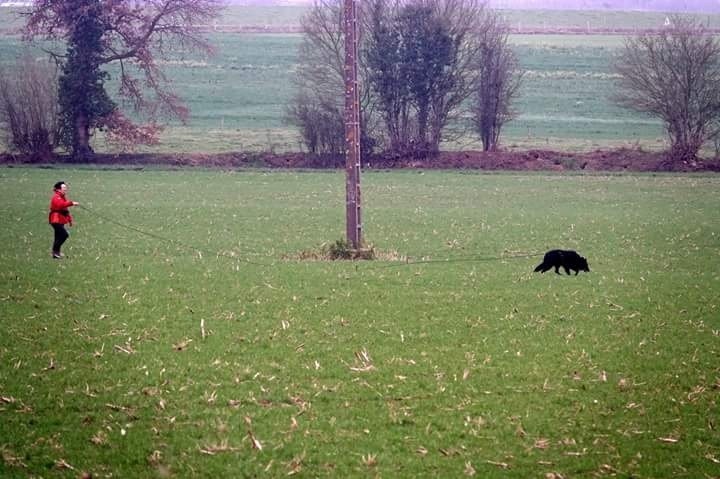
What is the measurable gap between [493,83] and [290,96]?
82.8 ft

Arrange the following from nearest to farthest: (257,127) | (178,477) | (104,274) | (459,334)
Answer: (178,477) → (459,334) → (104,274) → (257,127)

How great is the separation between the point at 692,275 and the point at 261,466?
12.5m

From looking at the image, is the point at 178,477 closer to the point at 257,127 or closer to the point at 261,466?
the point at 261,466

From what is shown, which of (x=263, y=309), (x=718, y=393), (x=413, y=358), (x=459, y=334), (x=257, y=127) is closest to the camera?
(x=718, y=393)

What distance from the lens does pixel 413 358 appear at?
439 inches

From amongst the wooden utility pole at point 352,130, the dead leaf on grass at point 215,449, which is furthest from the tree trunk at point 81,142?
the dead leaf on grass at point 215,449

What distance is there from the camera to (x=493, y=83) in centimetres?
5294

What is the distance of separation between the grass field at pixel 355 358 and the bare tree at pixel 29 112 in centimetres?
2657

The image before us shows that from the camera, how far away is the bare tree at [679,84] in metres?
47.8

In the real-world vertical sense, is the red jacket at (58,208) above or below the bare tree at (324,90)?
below

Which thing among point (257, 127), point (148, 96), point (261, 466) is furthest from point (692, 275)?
point (148, 96)

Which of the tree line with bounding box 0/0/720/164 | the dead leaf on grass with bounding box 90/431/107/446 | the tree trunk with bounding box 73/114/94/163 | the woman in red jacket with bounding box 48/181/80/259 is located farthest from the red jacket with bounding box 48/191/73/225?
the tree trunk with bounding box 73/114/94/163

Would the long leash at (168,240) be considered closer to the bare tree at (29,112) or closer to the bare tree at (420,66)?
the bare tree at (29,112)

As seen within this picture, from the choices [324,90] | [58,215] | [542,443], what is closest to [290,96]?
[324,90]
